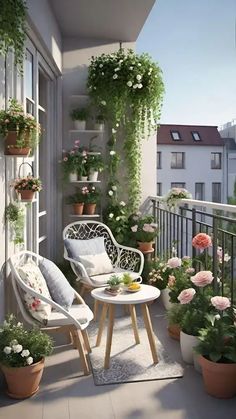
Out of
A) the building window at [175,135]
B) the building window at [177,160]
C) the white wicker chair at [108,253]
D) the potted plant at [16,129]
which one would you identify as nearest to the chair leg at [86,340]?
the white wicker chair at [108,253]

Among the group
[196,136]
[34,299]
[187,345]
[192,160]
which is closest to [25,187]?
[34,299]

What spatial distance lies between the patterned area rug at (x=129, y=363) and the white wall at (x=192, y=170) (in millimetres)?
16204

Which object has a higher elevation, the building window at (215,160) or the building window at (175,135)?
the building window at (175,135)

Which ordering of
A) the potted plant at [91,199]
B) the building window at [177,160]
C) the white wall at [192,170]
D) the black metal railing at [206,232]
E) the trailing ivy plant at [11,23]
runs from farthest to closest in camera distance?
the building window at [177,160]
the white wall at [192,170]
the potted plant at [91,199]
the black metal railing at [206,232]
the trailing ivy plant at [11,23]

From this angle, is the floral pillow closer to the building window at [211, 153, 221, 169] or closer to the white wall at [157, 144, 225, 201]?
the white wall at [157, 144, 225, 201]

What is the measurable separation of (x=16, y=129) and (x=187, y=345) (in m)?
1.75

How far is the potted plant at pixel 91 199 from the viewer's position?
4.19 meters

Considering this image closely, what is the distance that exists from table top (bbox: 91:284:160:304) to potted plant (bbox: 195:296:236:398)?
438 millimetres

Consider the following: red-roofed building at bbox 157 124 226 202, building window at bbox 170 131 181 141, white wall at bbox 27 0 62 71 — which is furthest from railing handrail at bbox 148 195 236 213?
building window at bbox 170 131 181 141

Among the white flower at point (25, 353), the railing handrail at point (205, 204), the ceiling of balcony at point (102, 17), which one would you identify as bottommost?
the white flower at point (25, 353)

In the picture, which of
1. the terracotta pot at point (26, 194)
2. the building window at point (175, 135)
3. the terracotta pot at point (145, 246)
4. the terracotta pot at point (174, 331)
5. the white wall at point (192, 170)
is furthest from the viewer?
the building window at point (175, 135)

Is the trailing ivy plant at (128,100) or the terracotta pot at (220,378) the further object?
the trailing ivy plant at (128,100)

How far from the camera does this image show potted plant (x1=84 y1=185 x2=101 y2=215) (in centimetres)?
419

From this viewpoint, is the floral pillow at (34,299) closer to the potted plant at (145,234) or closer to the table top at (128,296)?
the table top at (128,296)
